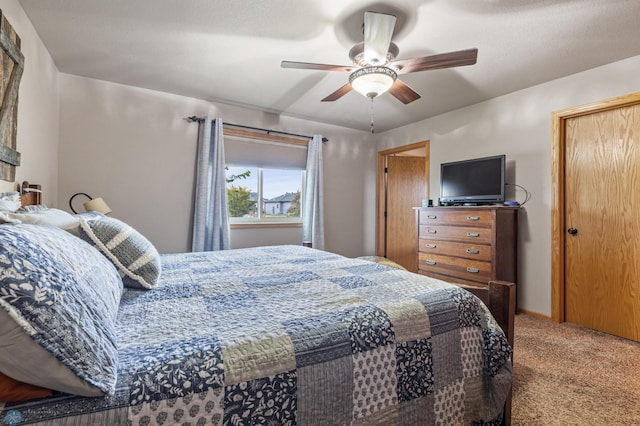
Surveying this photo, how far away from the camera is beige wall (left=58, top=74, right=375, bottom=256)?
293 centimetres

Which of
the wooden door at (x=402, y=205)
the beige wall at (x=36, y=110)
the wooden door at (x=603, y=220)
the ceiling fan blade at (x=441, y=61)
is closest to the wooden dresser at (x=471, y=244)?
the wooden door at (x=603, y=220)

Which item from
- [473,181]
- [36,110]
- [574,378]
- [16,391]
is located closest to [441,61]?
[473,181]

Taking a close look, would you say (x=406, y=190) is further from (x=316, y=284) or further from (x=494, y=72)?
(x=316, y=284)

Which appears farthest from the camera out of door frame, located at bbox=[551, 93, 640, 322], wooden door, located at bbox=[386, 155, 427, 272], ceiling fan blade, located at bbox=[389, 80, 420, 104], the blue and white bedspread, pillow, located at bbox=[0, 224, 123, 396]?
wooden door, located at bbox=[386, 155, 427, 272]

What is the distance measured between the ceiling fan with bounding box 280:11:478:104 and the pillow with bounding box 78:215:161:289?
148 centimetres

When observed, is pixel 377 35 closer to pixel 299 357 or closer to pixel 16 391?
pixel 299 357

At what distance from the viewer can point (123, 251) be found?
1246 mm

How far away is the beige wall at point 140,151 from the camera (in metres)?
2.93

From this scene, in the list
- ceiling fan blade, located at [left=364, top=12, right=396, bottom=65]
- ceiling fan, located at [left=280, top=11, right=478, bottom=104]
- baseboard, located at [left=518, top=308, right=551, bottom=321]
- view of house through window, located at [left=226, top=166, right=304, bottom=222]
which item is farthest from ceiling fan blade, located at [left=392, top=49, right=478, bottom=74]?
baseboard, located at [left=518, top=308, right=551, bottom=321]

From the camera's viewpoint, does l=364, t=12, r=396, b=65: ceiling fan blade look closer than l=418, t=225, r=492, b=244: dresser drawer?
Yes

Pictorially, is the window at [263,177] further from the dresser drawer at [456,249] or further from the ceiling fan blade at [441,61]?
the ceiling fan blade at [441,61]

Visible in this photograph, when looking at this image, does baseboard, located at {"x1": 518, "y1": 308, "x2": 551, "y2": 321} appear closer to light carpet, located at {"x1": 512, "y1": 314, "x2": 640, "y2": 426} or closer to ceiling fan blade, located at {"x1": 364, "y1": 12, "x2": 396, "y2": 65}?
light carpet, located at {"x1": 512, "y1": 314, "x2": 640, "y2": 426}

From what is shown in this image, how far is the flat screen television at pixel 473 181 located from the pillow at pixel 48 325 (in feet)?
11.1

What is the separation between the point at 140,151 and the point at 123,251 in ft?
7.85
